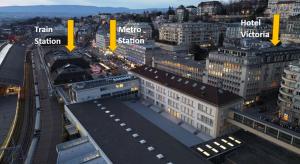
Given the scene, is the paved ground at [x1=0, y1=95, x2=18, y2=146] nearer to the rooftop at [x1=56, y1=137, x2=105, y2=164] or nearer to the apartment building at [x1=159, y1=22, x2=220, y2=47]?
the rooftop at [x1=56, y1=137, x2=105, y2=164]

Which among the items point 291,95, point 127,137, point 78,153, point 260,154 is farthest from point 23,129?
point 291,95

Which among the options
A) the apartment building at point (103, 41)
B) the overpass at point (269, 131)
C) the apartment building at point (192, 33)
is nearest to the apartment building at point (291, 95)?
the overpass at point (269, 131)

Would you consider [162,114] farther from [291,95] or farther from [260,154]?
[291,95]

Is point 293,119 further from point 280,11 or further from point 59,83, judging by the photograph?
point 280,11

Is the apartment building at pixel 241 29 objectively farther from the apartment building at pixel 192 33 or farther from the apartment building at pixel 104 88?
the apartment building at pixel 104 88

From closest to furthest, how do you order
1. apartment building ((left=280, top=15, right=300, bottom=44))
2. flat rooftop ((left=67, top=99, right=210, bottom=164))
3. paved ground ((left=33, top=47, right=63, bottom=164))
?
flat rooftop ((left=67, top=99, right=210, bottom=164)) → paved ground ((left=33, top=47, right=63, bottom=164)) → apartment building ((left=280, top=15, right=300, bottom=44))

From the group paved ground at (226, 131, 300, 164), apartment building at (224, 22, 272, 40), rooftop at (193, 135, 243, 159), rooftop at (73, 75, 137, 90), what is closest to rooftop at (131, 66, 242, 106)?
rooftop at (73, 75, 137, 90)
